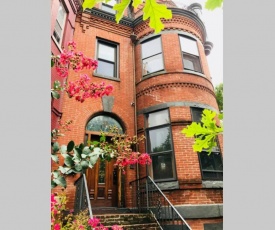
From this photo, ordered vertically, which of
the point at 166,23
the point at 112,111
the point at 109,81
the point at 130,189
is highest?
the point at 166,23

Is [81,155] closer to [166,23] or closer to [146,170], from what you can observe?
[146,170]

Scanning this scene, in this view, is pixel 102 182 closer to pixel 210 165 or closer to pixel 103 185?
pixel 103 185

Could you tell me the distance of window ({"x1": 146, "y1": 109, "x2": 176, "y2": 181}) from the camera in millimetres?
7766

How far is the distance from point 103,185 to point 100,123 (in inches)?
89.1

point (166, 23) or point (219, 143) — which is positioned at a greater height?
point (166, 23)

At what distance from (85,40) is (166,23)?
11.8 feet

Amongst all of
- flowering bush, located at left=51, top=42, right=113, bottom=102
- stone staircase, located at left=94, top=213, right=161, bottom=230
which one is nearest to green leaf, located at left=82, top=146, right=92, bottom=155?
flowering bush, located at left=51, top=42, right=113, bottom=102

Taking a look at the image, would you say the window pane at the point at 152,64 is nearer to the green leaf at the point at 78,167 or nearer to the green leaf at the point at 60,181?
the green leaf at the point at 78,167

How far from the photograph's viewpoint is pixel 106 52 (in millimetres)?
10102

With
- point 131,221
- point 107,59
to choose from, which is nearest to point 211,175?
point 131,221

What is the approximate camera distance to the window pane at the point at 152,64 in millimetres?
9495

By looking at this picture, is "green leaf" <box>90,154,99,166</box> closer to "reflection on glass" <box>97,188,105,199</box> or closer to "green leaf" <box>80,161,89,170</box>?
"green leaf" <box>80,161,89,170</box>

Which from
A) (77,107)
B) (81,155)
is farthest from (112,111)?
(81,155)

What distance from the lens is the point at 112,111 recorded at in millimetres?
8750
